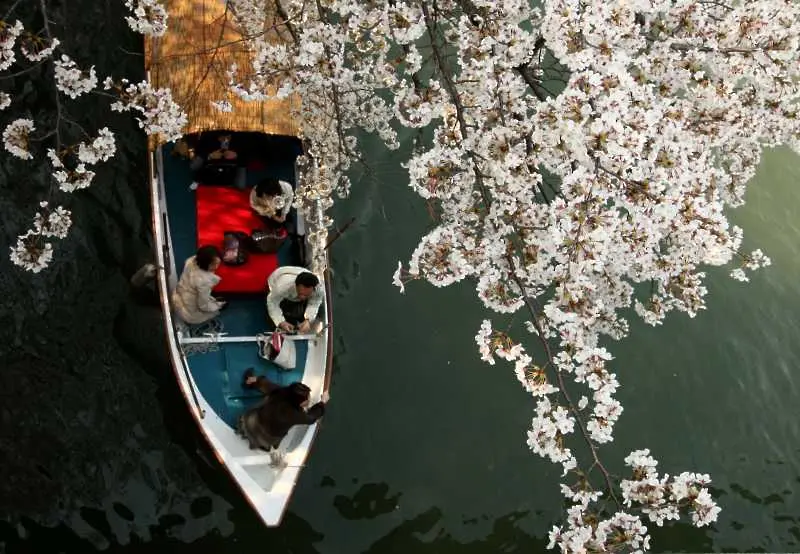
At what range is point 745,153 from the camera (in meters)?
9.98

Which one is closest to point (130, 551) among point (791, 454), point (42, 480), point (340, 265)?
point (42, 480)

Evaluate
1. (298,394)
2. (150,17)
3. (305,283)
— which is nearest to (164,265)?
(305,283)

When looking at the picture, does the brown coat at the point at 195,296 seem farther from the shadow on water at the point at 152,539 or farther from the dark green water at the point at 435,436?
the shadow on water at the point at 152,539

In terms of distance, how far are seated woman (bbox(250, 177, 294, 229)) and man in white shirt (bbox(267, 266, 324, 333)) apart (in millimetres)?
898

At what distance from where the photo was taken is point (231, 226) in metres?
10.5

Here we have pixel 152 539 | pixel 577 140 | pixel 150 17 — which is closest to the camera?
pixel 577 140

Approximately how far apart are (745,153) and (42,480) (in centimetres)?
1017

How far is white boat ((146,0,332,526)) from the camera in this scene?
898 centimetres

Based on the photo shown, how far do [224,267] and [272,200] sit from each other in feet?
3.77

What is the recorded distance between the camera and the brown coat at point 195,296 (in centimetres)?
911

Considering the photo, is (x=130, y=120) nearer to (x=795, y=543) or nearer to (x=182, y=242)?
(x=182, y=242)

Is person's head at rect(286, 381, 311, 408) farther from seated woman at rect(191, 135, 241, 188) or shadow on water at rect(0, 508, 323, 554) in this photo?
seated woman at rect(191, 135, 241, 188)

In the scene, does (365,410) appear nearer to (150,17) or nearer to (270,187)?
(270,187)

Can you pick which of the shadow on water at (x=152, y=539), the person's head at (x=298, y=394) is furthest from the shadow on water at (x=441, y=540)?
the person's head at (x=298, y=394)
